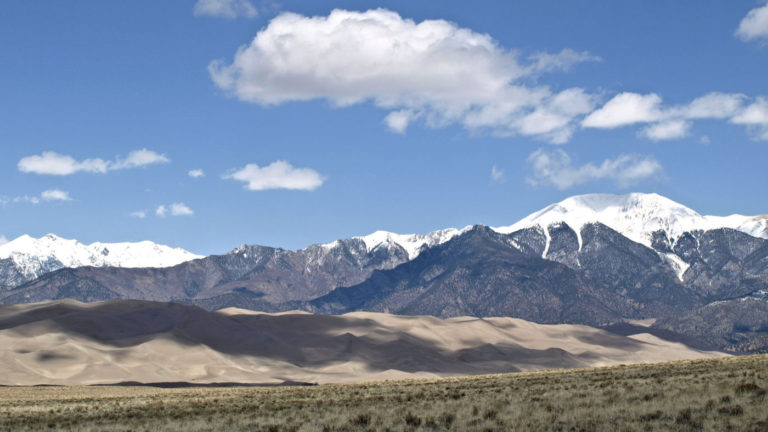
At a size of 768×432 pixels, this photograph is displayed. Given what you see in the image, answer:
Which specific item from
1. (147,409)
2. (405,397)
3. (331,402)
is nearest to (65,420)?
(147,409)

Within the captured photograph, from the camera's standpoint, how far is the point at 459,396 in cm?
4588

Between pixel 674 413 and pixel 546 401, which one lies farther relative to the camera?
pixel 546 401

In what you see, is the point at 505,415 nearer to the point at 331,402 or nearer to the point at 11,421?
the point at 331,402

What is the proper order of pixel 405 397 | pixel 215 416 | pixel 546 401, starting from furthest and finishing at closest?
pixel 405 397 → pixel 215 416 → pixel 546 401

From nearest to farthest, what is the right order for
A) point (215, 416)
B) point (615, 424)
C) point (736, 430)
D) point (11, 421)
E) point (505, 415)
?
1. point (736, 430)
2. point (615, 424)
3. point (505, 415)
4. point (215, 416)
5. point (11, 421)

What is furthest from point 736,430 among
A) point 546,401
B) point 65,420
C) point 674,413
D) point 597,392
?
point 65,420

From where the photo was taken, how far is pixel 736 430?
82.4 ft

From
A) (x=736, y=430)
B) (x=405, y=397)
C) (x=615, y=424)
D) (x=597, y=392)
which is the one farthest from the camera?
(x=405, y=397)

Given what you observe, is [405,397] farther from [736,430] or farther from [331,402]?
[736,430]

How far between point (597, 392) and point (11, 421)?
1167 inches

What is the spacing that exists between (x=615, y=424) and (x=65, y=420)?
29954 millimetres

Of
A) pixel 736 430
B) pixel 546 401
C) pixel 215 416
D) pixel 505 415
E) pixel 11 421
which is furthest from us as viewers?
pixel 11 421

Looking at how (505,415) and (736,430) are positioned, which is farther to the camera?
(505,415)

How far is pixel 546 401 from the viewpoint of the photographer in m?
35.8
